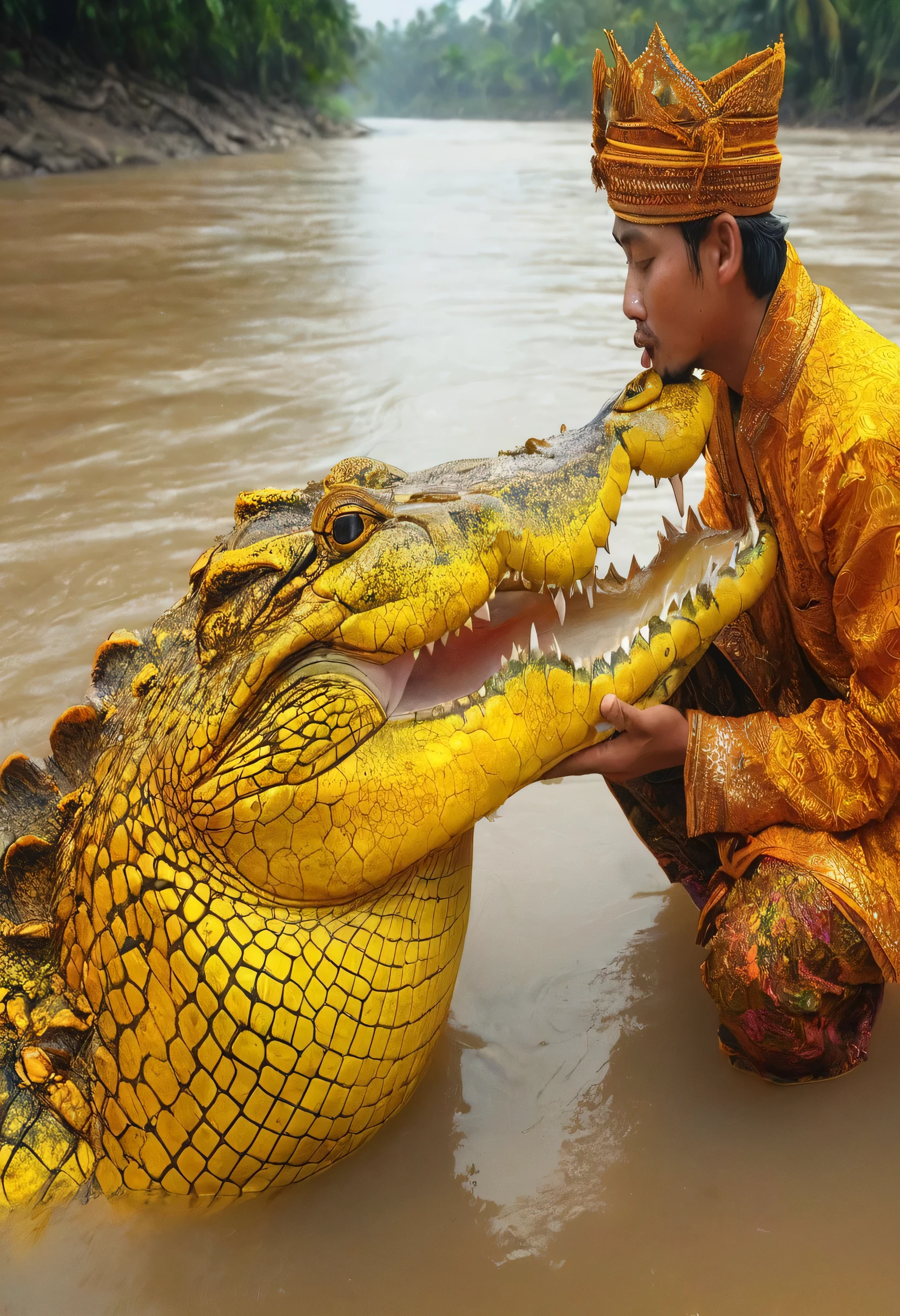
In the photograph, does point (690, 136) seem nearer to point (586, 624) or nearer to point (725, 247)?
point (725, 247)

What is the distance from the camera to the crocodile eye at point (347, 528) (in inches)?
61.6

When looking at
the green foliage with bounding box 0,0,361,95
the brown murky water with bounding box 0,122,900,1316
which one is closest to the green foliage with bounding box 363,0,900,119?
the brown murky water with bounding box 0,122,900,1316

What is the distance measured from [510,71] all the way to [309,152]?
70.6m

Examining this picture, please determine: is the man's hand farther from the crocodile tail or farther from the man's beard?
the crocodile tail

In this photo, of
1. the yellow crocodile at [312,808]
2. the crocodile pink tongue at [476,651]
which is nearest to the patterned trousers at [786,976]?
the yellow crocodile at [312,808]

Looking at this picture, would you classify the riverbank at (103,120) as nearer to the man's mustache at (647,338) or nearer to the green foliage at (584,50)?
the green foliage at (584,50)

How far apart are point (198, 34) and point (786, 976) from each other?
95.9 feet

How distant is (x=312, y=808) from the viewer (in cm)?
151

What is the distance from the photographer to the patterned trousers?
177cm

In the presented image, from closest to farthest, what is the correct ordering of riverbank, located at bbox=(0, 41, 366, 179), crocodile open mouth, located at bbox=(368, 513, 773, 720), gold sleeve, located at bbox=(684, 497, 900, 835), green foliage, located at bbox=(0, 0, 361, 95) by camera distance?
crocodile open mouth, located at bbox=(368, 513, 773, 720)
gold sleeve, located at bbox=(684, 497, 900, 835)
riverbank, located at bbox=(0, 41, 366, 179)
green foliage, located at bbox=(0, 0, 361, 95)

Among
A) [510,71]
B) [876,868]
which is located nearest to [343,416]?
[876,868]

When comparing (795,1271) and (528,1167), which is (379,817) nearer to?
Result: (528,1167)

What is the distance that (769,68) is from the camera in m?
1.82

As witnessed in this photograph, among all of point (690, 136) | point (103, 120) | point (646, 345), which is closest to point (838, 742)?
point (646, 345)
